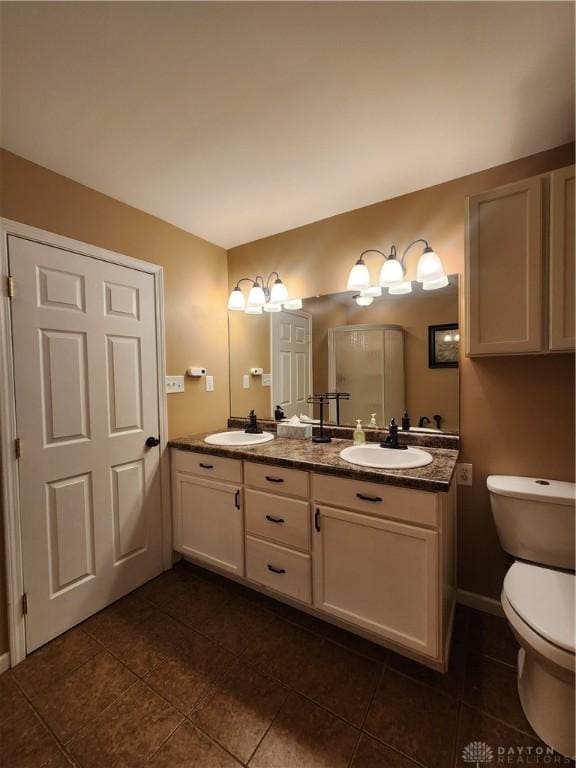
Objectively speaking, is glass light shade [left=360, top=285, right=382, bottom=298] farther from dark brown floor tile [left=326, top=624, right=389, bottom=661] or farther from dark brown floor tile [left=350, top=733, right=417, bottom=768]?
dark brown floor tile [left=350, top=733, right=417, bottom=768]

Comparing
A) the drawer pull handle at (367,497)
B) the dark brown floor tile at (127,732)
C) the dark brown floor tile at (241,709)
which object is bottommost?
A: the dark brown floor tile at (241,709)

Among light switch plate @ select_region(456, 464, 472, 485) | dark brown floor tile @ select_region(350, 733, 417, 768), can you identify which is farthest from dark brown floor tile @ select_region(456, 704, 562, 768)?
light switch plate @ select_region(456, 464, 472, 485)

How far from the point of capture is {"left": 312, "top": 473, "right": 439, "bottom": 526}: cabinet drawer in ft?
4.10

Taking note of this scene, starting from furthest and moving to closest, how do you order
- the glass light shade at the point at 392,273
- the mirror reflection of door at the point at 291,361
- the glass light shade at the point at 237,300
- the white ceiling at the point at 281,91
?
the glass light shade at the point at 237,300 < the mirror reflection of door at the point at 291,361 < the glass light shade at the point at 392,273 < the white ceiling at the point at 281,91

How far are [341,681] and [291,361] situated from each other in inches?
67.3

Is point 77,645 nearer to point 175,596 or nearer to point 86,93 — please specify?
point 175,596

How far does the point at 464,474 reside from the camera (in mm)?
1716

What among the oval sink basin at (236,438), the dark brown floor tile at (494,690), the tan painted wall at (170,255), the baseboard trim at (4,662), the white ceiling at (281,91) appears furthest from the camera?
the oval sink basin at (236,438)

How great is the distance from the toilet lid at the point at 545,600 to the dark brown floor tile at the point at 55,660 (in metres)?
1.82

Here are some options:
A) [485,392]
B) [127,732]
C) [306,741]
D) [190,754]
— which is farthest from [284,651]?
[485,392]

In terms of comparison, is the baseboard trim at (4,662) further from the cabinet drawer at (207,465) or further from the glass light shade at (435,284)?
the glass light shade at (435,284)

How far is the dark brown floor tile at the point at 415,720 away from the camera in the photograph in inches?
42.4

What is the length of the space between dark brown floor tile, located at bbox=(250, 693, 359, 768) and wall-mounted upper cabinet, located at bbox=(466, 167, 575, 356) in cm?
157

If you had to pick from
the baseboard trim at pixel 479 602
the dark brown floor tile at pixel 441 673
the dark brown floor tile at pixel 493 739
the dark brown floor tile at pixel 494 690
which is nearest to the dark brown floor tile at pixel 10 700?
the dark brown floor tile at pixel 441 673
